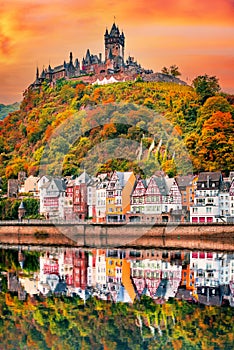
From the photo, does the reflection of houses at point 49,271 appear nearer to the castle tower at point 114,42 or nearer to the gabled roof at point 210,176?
the gabled roof at point 210,176

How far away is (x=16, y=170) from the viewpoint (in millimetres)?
77500

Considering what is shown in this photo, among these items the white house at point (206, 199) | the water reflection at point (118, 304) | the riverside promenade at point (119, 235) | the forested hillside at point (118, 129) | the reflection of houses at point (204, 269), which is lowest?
the water reflection at point (118, 304)

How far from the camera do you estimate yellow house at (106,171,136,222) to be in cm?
5553

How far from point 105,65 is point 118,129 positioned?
89.4 ft

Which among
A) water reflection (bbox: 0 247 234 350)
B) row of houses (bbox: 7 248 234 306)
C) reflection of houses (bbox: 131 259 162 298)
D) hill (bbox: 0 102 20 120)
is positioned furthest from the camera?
hill (bbox: 0 102 20 120)

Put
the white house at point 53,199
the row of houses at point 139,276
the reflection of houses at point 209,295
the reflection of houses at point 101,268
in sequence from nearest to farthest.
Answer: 1. the reflection of houses at point 209,295
2. the row of houses at point 139,276
3. the reflection of houses at point 101,268
4. the white house at point 53,199

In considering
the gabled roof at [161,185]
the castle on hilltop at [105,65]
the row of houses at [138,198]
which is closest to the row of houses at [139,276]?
the row of houses at [138,198]

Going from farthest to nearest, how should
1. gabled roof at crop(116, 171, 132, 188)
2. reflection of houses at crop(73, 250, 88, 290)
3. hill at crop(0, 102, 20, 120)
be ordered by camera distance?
hill at crop(0, 102, 20, 120)
gabled roof at crop(116, 171, 132, 188)
reflection of houses at crop(73, 250, 88, 290)

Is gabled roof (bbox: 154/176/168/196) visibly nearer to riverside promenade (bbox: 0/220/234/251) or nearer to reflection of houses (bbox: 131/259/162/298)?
riverside promenade (bbox: 0/220/234/251)

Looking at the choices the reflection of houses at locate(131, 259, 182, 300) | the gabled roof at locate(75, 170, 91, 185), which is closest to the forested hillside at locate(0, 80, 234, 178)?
the gabled roof at locate(75, 170, 91, 185)

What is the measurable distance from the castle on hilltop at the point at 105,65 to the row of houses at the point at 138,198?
37.5 meters

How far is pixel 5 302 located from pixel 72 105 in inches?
2746

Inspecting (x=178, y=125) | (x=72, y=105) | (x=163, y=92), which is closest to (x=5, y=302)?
(x=178, y=125)

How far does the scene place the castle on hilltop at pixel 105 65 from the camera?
98125mm
